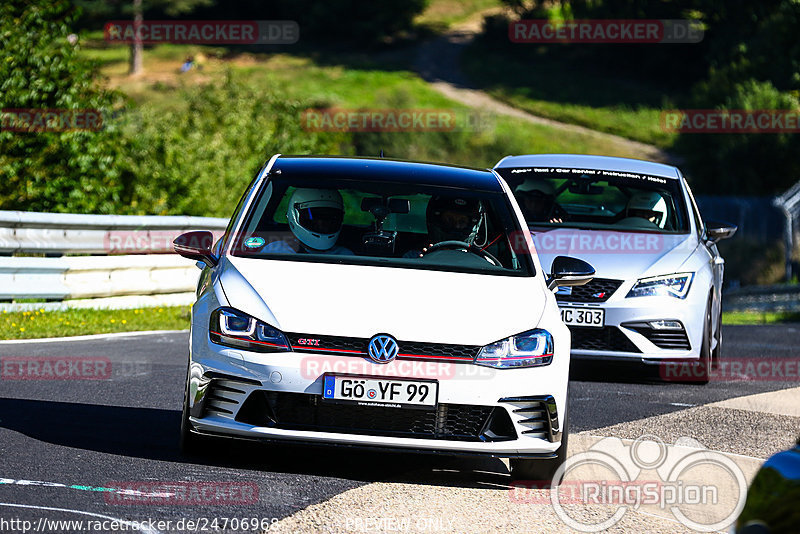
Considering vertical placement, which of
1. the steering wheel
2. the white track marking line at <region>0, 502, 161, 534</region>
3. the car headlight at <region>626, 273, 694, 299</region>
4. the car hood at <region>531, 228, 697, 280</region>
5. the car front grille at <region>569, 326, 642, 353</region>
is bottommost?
the white track marking line at <region>0, 502, 161, 534</region>

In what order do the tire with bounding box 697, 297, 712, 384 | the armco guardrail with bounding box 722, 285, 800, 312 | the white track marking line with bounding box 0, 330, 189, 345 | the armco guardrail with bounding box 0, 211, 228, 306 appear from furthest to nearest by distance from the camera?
the armco guardrail with bounding box 722, 285, 800, 312 < the armco guardrail with bounding box 0, 211, 228, 306 < the white track marking line with bounding box 0, 330, 189, 345 < the tire with bounding box 697, 297, 712, 384

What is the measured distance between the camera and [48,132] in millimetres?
19281

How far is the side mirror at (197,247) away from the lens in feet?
22.5

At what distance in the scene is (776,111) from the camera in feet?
169

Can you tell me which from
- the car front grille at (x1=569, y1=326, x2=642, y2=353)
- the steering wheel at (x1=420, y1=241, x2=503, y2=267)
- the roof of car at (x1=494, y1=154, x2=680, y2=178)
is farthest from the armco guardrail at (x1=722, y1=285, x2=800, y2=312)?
the steering wheel at (x1=420, y1=241, x2=503, y2=267)

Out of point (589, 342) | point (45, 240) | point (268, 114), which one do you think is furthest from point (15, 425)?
Answer: point (268, 114)

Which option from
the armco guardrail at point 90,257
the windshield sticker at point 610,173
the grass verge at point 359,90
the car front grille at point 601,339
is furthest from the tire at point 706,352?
the grass verge at point 359,90

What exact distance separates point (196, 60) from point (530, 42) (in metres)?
24.2

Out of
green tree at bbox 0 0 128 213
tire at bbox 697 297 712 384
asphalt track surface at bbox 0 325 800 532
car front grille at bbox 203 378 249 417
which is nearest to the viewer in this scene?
asphalt track surface at bbox 0 325 800 532

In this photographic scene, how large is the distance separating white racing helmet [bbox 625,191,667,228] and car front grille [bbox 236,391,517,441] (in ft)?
18.2

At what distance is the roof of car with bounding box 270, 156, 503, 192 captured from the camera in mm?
7320

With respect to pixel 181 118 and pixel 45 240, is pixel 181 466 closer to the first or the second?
pixel 45 240

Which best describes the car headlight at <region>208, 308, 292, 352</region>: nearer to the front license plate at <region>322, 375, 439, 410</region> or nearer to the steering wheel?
the front license plate at <region>322, 375, 439, 410</region>

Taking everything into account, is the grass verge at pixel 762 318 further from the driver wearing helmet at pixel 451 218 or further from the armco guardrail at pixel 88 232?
the driver wearing helmet at pixel 451 218
